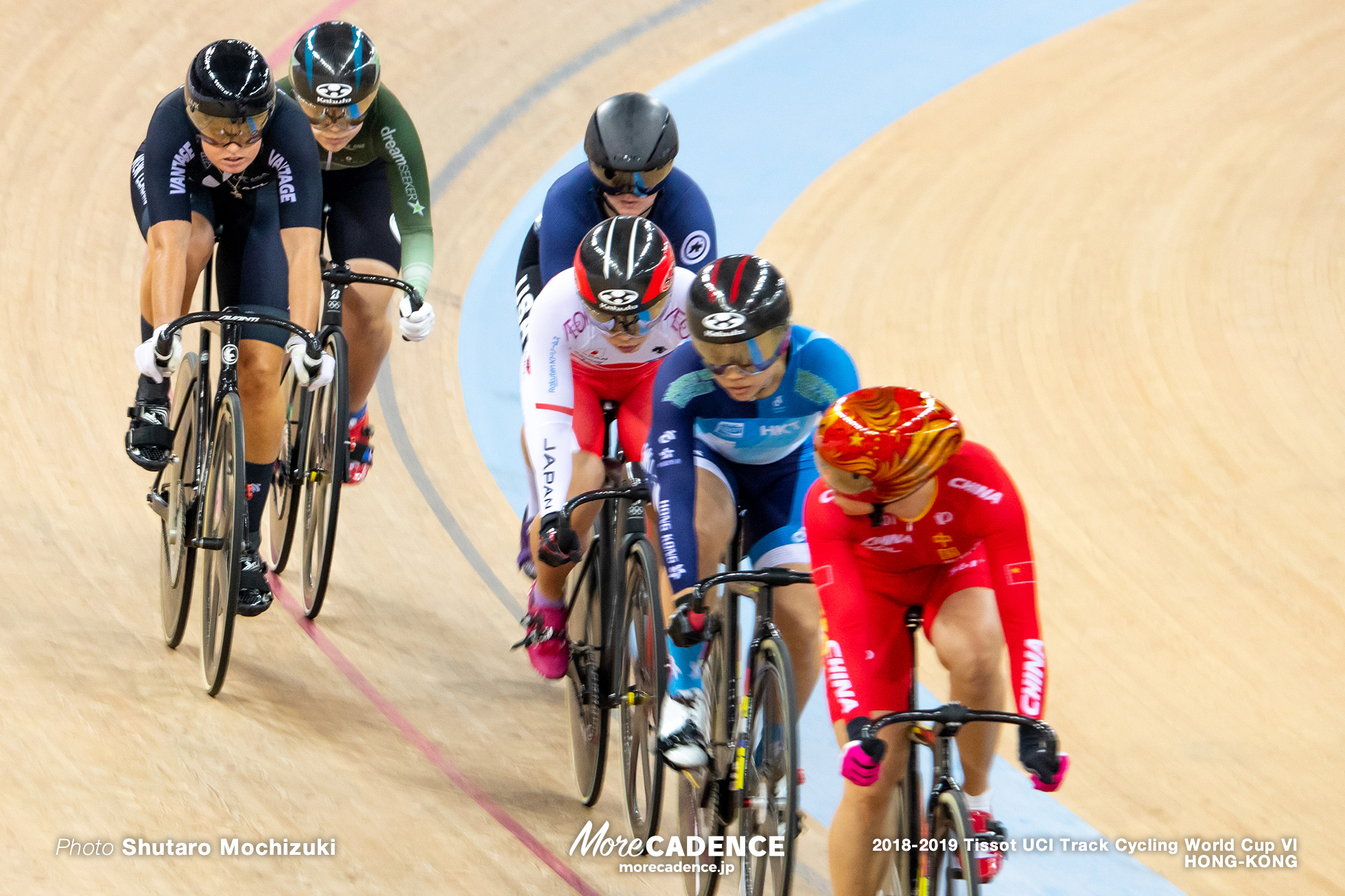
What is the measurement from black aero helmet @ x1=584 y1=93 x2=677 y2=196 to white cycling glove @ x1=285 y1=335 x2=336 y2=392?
0.83m

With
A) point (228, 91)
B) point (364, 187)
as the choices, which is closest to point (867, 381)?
point (364, 187)

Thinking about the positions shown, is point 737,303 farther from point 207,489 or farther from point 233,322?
point 207,489

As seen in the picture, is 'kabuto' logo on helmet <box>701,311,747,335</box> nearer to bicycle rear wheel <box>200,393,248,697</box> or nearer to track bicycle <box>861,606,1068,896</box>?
track bicycle <box>861,606,1068,896</box>

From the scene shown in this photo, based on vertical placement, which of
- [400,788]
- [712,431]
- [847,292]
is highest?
[847,292]

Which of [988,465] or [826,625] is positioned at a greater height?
[988,465]

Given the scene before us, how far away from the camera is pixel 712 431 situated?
317 cm

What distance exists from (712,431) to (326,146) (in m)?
1.75

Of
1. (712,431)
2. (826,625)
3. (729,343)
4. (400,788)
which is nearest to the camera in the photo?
(826,625)

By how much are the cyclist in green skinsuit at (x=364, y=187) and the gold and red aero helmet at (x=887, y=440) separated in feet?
5.91

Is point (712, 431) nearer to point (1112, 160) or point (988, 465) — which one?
point (988, 465)

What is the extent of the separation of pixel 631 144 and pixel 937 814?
1.88 metres

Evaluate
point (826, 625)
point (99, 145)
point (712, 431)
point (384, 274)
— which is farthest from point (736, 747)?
point (99, 145)

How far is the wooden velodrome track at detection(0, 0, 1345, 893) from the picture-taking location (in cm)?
345

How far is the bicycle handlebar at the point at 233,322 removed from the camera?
3516 millimetres
